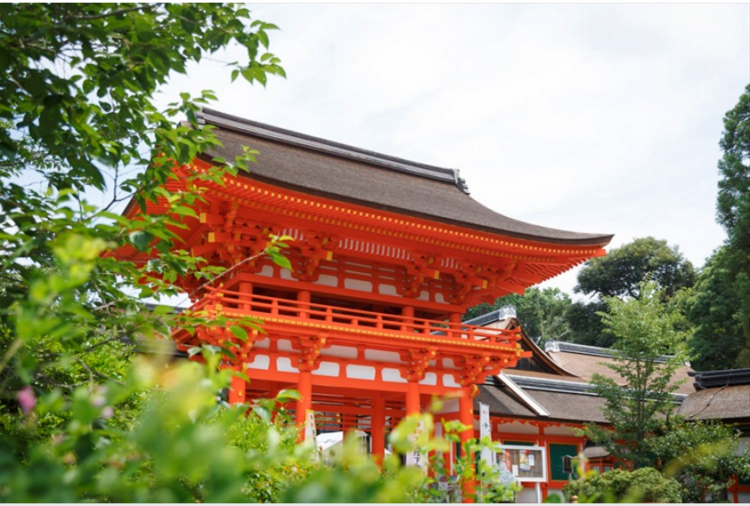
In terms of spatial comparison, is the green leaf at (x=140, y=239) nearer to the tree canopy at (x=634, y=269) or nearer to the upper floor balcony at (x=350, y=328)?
the upper floor balcony at (x=350, y=328)

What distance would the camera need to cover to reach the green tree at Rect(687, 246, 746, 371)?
3300 centimetres

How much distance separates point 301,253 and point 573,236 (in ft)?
21.4

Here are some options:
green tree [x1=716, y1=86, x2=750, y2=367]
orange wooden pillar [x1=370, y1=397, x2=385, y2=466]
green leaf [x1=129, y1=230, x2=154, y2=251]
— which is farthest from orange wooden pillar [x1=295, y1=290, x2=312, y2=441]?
green tree [x1=716, y1=86, x2=750, y2=367]

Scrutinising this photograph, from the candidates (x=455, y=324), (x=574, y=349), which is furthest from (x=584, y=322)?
(x=455, y=324)

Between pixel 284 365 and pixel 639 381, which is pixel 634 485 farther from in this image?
pixel 284 365

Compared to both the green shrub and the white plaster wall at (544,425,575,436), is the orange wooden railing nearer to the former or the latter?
the green shrub

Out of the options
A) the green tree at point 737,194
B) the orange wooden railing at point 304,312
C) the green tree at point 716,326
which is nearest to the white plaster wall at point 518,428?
the orange wooden railing at point 304,312

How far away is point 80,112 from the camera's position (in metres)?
3.57

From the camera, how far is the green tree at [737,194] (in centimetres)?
2444

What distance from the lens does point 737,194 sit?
24.7 meters

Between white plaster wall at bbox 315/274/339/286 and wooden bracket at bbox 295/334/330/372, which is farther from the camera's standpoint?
white plaster wall at bbox 315/274/339/286

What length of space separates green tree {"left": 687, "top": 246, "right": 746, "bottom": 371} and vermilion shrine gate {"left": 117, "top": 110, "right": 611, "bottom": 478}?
2284cm

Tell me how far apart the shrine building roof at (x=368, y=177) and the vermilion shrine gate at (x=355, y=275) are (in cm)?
6

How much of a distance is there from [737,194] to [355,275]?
18.7 meters
